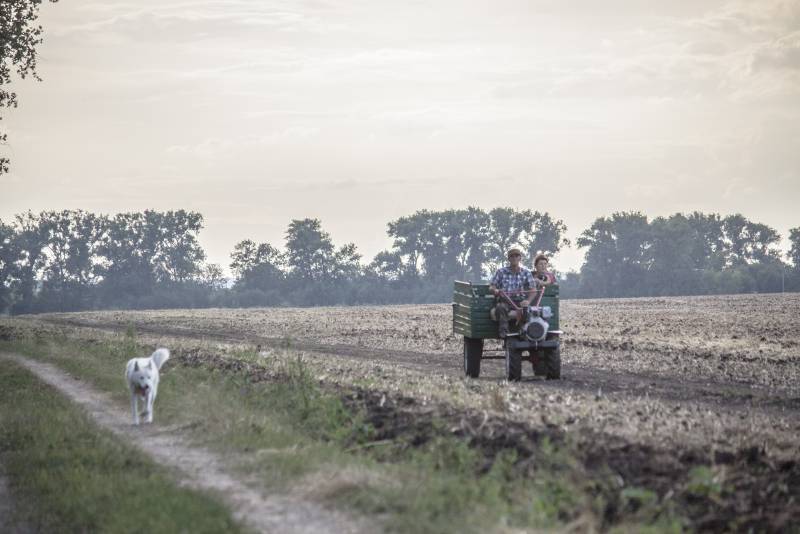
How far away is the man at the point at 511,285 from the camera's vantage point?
21.8m

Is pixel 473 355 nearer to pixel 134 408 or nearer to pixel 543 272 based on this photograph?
pixel 543 272

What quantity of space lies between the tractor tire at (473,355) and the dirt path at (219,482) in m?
8.03

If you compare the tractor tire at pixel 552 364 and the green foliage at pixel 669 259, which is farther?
the green foliage at pixel 669 259

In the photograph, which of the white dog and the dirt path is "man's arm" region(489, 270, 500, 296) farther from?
the dirt path

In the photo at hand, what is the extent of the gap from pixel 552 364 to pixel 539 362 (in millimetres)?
407

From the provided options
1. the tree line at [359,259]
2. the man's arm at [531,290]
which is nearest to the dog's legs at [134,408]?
the man's arm at [531,290]

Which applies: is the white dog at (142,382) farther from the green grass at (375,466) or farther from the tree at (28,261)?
the tree at (28,261)

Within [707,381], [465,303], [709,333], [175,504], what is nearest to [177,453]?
[175,504]

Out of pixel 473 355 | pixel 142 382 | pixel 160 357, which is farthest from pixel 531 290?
pixel 142 382

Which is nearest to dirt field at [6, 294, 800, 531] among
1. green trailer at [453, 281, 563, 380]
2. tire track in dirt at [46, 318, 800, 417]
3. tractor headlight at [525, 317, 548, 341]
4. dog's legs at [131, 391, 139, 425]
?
tire track in dirt at [46, 318, 800, 417]

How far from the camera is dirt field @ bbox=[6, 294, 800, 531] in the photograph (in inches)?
412

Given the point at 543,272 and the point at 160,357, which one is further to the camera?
the point at 543,272

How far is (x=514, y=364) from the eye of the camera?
2172 centimetres

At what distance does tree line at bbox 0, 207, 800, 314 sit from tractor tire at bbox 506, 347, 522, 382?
106 meters
